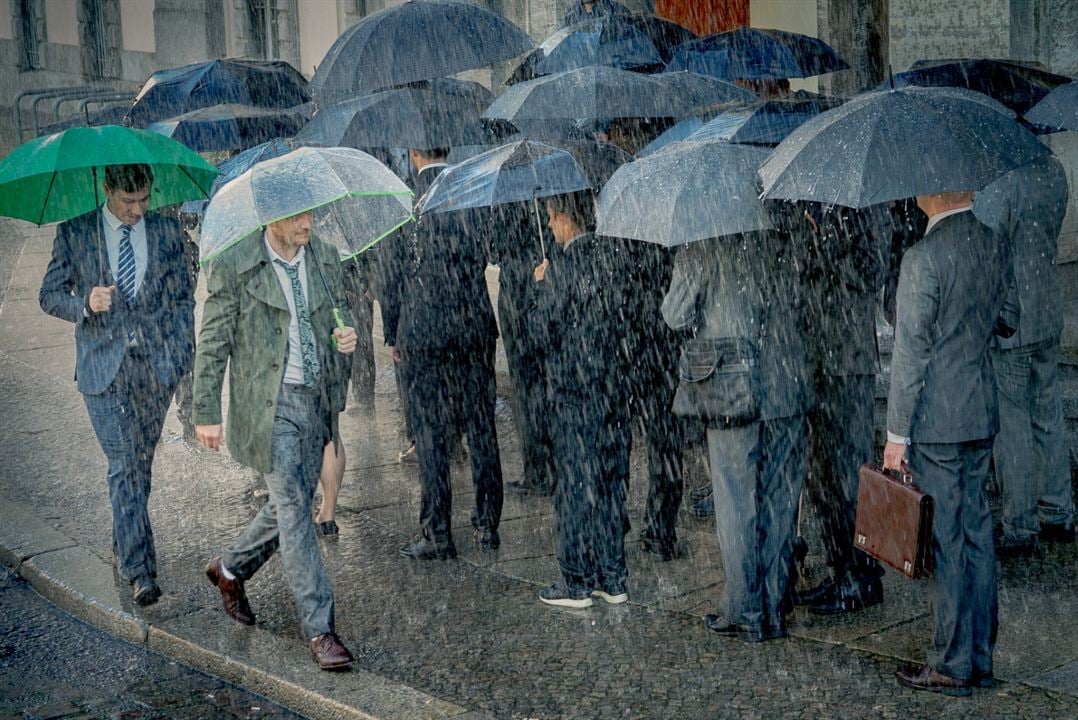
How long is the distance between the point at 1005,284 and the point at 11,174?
14.2 feet

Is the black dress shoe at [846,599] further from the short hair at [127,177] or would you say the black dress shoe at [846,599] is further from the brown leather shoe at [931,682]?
the short hair at [127,177]

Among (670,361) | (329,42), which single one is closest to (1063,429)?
(670,361)

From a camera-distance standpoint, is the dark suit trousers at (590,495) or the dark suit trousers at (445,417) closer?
the dark suit trousers at (590,495)

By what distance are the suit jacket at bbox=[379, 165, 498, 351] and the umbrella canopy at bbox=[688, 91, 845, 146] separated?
48.1 inches

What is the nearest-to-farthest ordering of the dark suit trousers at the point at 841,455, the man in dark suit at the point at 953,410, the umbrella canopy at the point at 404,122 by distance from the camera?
1. the man in dark suit at the point at 953,410
2. the dark suit trousers at the point at 841,455
3. the umbrella canopy at the point at 404,122

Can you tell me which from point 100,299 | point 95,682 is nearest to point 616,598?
point 95,682

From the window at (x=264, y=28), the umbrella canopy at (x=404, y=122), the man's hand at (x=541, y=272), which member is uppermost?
the window at (x=264, y=28)

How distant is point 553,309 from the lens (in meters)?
6.44

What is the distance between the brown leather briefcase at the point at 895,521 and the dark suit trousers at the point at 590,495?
4.06ft

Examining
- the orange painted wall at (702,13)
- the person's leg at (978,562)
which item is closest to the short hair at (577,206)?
the person's leg at (978,562)

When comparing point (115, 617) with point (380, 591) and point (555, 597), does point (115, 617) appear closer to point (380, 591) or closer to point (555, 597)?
point (380, 591)

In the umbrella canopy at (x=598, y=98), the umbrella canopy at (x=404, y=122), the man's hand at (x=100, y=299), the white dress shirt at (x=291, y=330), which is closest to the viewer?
the white dress shirt at (x=291, y=330)

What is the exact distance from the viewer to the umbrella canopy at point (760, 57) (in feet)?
31.1

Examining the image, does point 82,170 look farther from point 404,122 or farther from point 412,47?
point 412,47
